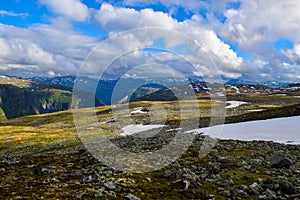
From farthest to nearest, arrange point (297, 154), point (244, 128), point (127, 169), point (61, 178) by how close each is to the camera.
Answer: point (244, 128) → point (297, 154) → point (127, 169) → point (61, 178)

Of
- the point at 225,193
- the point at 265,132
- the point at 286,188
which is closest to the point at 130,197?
the point at 225,193

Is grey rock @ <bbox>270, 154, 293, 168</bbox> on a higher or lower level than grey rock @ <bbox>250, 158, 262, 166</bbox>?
higher

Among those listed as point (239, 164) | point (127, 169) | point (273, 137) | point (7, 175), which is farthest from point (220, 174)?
point (273, 137)

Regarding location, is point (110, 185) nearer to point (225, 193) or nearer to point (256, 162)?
point (225, 193)

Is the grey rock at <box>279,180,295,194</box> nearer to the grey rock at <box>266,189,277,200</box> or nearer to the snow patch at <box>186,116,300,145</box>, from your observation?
the grey rock at <box>266,189,277,200</box>

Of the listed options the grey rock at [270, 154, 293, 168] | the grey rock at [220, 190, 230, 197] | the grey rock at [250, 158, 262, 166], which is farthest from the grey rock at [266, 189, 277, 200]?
the grey rock at [250, 158, 262, 166]

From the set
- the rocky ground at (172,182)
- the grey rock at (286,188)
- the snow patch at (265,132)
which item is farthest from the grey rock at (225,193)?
the snow patch at (265,132)

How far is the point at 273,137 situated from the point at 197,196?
28161 mm

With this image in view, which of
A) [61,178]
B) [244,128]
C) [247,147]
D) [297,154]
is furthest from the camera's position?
[244,128]

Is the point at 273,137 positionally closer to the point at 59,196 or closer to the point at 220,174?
the point at 220,174

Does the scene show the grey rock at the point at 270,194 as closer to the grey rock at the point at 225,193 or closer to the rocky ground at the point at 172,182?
the rocky ground at the point at 172,182

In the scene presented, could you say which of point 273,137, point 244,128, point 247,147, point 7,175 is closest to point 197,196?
point 7,175

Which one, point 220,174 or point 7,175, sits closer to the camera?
point 220,174

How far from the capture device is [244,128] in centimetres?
5022
